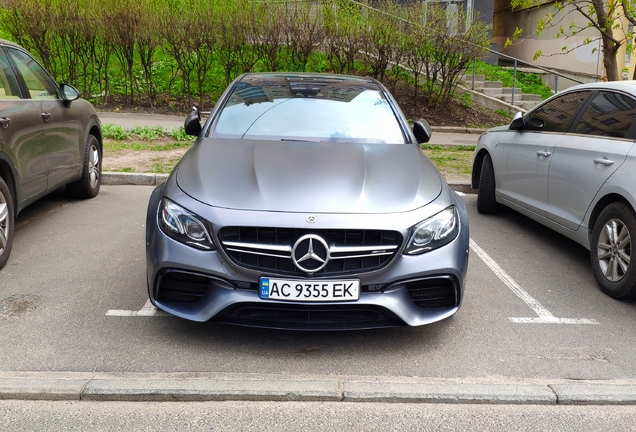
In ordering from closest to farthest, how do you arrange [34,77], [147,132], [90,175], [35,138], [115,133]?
[35,138], [34,77], [90,175], [115,133], [147,132]

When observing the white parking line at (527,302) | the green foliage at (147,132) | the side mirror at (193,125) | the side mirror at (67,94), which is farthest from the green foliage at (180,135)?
the white parking line at (527,302)

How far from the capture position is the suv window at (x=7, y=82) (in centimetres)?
524

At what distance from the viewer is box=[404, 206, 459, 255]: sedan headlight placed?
11.3 feet

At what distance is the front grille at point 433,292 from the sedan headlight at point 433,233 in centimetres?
19

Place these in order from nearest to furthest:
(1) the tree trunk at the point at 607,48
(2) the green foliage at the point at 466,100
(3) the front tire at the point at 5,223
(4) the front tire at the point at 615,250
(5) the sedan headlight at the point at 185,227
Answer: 1. (5) the sedan headlight at the point at 185,227
2. (4) the front tire at the point at 615,250
3. (3) the front tire at the point at 5,223
4. (1) the tree trunk at the point at 607,48
5. (2) the green foliage at the point at 466,100

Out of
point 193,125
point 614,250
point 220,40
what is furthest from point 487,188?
point 220,40

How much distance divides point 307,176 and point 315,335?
0.99 m

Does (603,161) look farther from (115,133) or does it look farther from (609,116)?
(115,133)

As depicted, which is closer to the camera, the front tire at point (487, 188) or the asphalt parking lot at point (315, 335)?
the asphalt parking lot at point (315, 335)

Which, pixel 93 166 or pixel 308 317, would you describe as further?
pixel 93 166

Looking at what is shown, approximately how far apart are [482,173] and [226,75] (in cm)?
936

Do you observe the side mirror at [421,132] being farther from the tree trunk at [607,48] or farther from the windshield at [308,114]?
the tree trunk at [607,48]

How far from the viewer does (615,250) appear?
4.48 meters

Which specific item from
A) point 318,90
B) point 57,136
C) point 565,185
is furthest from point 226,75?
point 565,185
